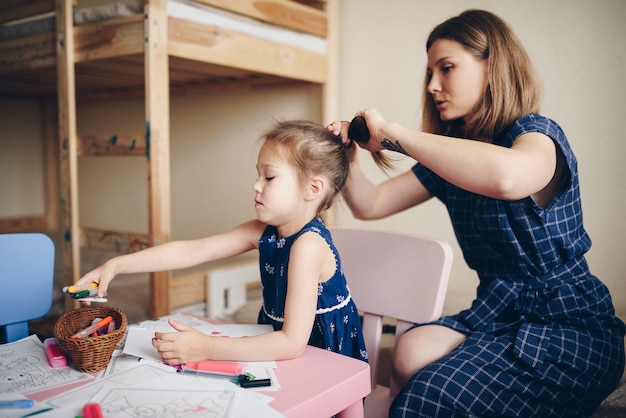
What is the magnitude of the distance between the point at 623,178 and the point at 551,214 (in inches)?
26.6

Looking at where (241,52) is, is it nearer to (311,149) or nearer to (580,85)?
(311,149)

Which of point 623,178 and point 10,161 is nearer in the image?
point 623,178

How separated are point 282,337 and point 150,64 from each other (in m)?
0.94

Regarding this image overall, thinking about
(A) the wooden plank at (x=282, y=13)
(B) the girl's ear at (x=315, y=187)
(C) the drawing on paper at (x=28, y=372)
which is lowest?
(C) the drawing on paper at (x=28, y=372)

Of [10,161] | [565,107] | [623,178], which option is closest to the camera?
[623,178]

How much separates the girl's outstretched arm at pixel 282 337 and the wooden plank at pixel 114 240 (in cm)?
82

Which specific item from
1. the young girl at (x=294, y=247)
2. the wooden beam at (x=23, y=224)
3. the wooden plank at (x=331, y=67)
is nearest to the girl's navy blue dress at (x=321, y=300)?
the young girl at (x=294, y=247)

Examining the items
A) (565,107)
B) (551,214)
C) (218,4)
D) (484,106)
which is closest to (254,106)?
(218,4)

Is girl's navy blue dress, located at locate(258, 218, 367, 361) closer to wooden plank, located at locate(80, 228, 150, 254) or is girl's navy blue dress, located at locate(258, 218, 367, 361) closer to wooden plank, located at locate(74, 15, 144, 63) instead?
wooden plank, located at locate(80, 228, 150, 254)

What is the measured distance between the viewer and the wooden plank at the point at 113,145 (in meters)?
1.48

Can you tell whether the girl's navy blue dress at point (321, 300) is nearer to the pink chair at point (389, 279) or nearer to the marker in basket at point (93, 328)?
the pink chair at point (389, 279)

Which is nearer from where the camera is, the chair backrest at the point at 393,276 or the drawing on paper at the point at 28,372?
the drawing on paper at the point at 28,372

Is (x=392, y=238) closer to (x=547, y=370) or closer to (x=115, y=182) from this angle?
(x=547, y=370)

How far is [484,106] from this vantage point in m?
1.07
